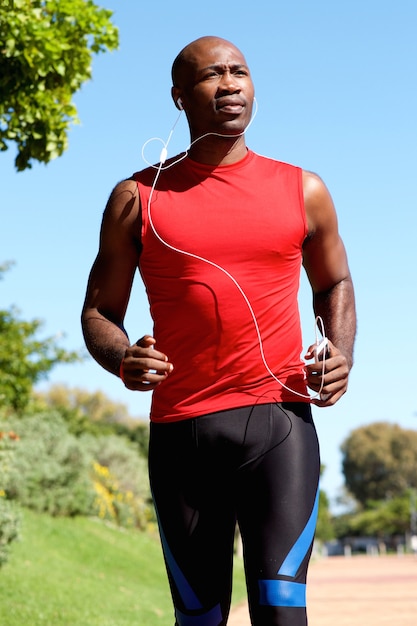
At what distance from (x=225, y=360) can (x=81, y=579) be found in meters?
11.2

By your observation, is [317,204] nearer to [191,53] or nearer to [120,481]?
[191,53]

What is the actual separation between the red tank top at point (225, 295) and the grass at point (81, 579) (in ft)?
20.1

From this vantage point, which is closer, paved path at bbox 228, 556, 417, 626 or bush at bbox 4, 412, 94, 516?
paved path at bbox 228, 556, 417, 626

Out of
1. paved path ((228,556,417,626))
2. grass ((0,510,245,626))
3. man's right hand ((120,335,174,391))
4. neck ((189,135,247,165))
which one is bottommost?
paved path ((228,556,417,626))

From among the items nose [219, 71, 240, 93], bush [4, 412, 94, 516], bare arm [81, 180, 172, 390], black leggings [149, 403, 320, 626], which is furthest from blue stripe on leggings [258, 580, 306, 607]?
bush [4, 412, 94, 516]

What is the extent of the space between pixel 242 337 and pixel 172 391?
Answer: 0.97 ft

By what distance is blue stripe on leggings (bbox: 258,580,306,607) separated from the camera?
301 cm

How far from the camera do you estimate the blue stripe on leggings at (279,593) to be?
3.01 meters

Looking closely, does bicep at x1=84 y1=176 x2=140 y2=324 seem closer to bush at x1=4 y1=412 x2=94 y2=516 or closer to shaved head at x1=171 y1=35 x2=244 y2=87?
shaved head at x1=171 y1=35 x2=244 y2=87

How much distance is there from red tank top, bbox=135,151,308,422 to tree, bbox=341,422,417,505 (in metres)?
93.5

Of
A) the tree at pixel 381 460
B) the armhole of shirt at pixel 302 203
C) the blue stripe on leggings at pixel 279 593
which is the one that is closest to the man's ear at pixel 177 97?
the armhole of shirt at pixel 302 203

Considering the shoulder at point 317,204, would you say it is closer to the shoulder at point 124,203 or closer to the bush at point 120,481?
the shoulder at point 124,203

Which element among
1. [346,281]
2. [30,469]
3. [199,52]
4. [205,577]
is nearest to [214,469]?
[205,577]

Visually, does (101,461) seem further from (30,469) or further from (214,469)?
(214,469)
